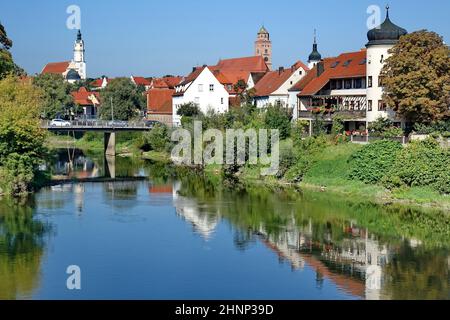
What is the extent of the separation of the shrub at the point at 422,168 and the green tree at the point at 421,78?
3379mm

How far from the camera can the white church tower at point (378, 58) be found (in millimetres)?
49562

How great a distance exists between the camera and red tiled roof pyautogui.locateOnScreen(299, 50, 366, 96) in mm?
54347

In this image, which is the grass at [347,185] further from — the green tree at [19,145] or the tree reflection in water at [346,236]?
the green tree at [19,145]

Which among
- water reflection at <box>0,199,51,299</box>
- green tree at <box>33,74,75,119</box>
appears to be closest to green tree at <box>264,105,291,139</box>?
water reflection at <box>0,199,51,299</box>

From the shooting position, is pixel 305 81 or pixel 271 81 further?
pixel 271 81

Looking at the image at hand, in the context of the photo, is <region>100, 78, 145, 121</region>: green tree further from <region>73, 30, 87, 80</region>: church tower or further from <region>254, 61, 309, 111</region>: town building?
<region>73, 30, 87, 80</region>: church tower

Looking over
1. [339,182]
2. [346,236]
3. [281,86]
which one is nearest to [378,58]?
[339,182]

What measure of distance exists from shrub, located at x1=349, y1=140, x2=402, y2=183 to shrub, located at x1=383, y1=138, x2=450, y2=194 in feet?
1.73

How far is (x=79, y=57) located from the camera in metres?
164

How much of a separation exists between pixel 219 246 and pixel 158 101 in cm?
5822

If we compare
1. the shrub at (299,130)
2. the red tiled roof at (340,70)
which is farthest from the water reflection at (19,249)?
the red tiled roof at (340,70)

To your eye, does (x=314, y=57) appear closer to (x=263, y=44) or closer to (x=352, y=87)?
(x=352, y=87)
